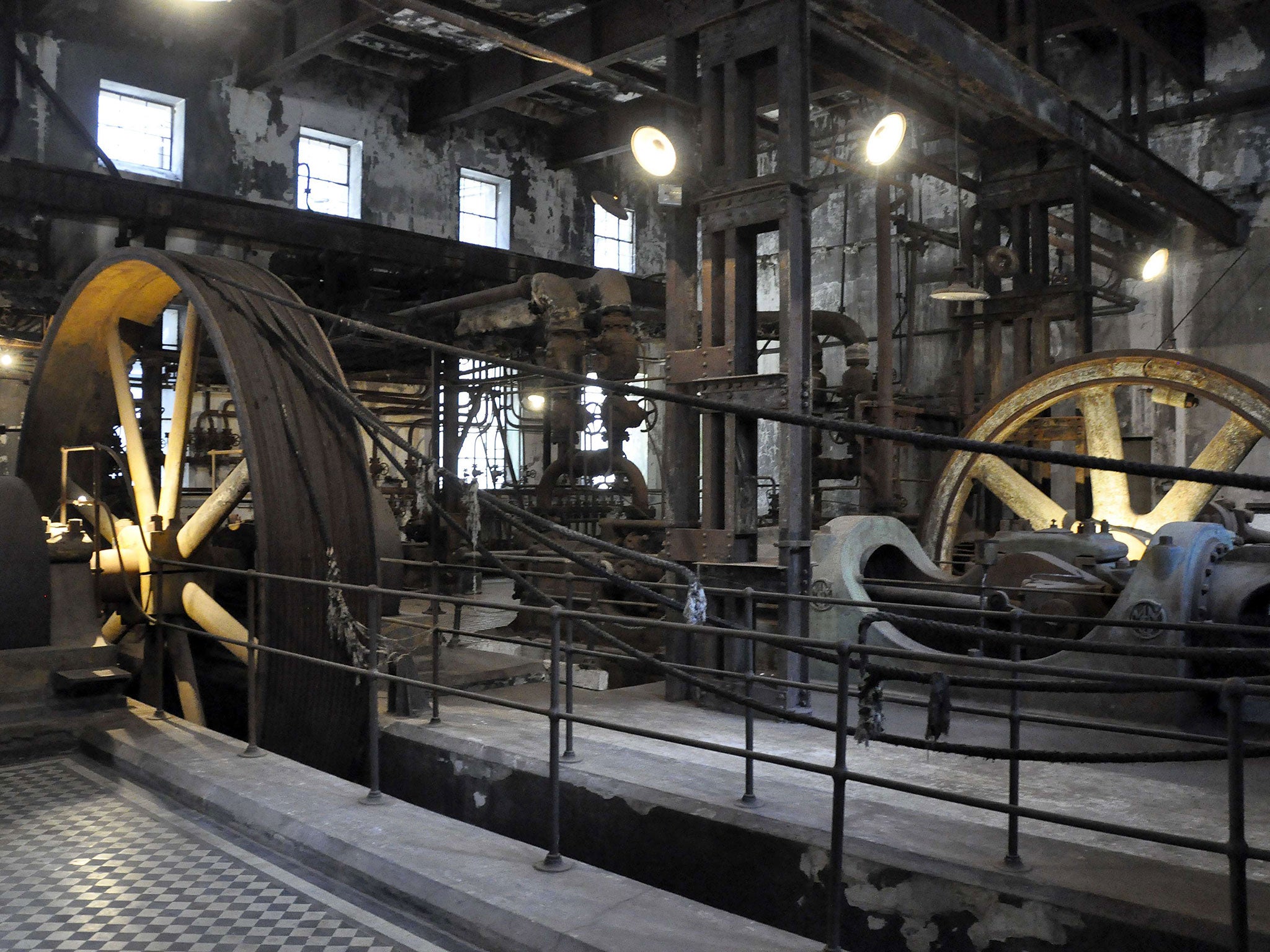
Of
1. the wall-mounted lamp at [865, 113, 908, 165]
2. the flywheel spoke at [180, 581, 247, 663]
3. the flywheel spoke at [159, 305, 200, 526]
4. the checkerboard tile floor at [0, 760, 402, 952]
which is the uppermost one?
the wall-mounted lamp at [865, 113, 908, 165]

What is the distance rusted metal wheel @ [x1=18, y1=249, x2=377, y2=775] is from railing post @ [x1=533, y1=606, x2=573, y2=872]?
1.88m

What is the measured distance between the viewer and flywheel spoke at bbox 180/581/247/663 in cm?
545

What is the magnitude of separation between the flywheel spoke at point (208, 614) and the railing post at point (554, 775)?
2544 millimetres

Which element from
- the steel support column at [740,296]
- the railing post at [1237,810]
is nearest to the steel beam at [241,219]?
the steel support column at [740,296]

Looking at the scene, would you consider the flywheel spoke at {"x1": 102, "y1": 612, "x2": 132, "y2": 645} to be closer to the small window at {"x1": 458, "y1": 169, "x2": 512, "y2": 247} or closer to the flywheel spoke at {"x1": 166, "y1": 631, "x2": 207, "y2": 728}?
the flywheel spoke at {"x1": 166, "y1": 631, "x2": 207, "y2": 728}

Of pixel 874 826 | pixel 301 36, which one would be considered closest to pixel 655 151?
pixel 874 826

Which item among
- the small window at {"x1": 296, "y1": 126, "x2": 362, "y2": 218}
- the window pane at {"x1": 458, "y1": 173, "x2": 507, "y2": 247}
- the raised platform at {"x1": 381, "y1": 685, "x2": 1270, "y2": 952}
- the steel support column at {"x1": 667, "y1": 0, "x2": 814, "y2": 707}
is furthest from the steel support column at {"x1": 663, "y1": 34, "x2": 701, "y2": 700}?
the window pane at {"x1": 458, "y1": 173, "x2": 507, "y2": 247}

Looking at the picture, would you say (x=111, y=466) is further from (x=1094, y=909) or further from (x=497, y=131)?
(x=497, y=131)

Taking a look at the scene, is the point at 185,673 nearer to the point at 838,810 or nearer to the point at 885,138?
the point at 838,810

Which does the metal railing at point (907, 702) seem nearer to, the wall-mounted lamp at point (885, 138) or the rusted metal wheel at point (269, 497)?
the rusted metal wheel at point (269, 497)

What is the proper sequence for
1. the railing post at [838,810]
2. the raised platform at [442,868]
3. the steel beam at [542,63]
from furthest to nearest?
the steel beam at [542,63]
the raised platform at [442,868]
the railing post at [838,810]

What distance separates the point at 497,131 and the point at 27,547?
1156 cm

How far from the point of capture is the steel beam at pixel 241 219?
890 centimetres

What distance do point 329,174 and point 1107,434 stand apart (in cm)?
1016
